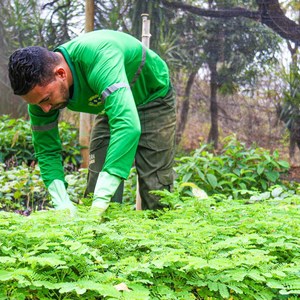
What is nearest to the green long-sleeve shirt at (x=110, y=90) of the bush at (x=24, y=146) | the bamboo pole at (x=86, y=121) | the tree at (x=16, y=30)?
the bamboo pole at (x=86, y=121)

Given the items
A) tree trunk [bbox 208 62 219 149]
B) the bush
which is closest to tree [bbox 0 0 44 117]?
the bush

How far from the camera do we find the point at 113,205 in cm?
274

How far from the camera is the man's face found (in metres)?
2.60

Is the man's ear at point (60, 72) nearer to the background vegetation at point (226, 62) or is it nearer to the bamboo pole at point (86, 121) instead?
the bamboo pole at point (86, 121)

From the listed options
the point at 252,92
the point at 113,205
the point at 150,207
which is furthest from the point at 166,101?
the point at 252,92

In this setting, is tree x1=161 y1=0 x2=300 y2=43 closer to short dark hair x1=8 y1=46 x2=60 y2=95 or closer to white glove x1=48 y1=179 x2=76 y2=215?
white glove x1=48 y1=179 x2=76 y2=215

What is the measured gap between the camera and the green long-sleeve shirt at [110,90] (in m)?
2.46

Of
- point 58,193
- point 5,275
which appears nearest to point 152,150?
point 58,193

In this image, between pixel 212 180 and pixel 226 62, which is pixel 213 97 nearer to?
pixel 226 62

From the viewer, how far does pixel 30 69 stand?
2.50m

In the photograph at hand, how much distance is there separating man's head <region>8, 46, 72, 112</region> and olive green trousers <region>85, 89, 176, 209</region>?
0.80 metres

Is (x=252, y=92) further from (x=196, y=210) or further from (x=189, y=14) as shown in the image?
(x=196, y=210)

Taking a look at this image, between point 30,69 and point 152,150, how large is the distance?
3.79ft

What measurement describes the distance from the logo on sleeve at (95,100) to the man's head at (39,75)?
275 mm
